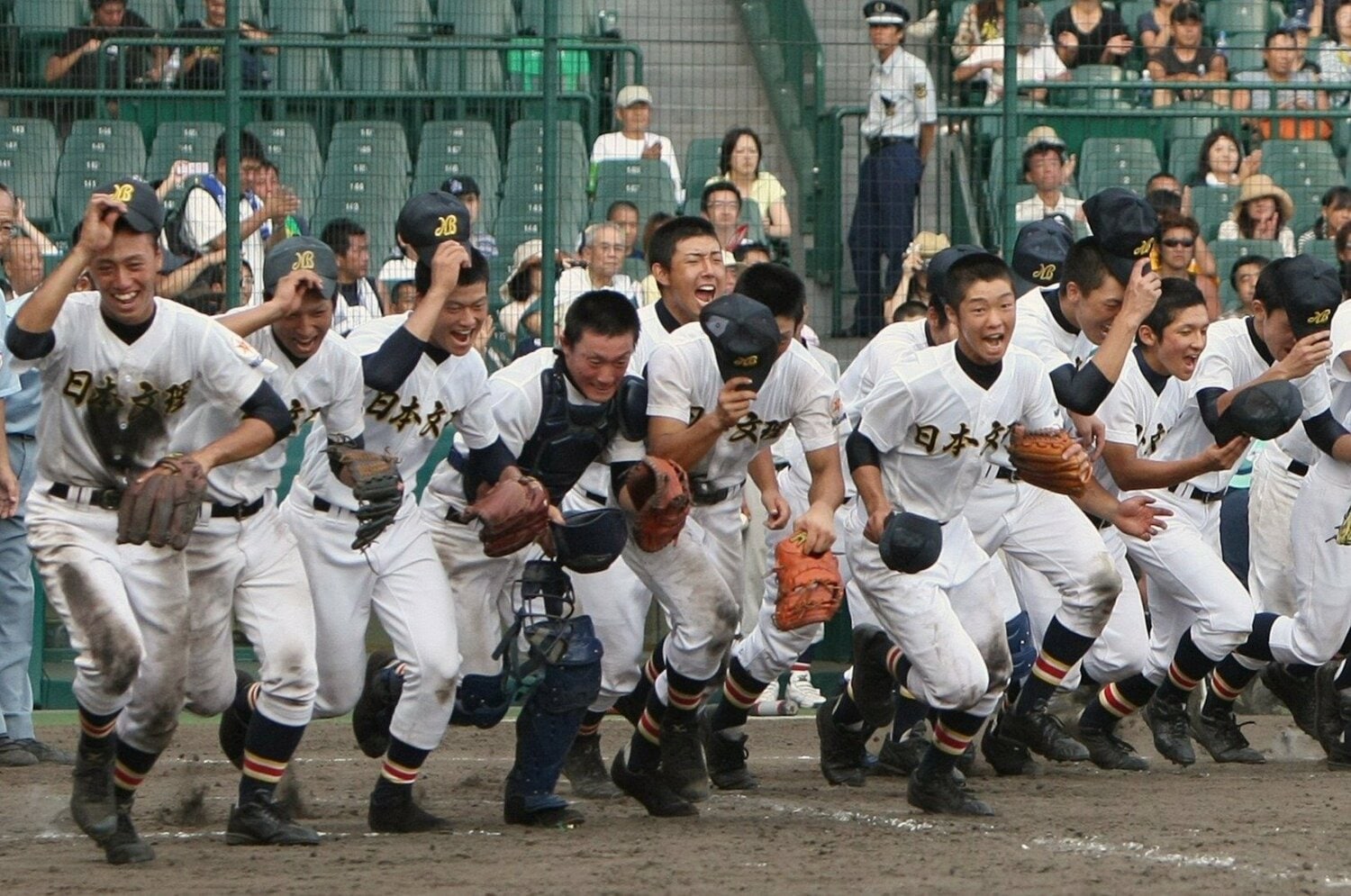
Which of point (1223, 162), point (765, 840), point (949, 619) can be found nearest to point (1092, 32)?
point (1223, 162)

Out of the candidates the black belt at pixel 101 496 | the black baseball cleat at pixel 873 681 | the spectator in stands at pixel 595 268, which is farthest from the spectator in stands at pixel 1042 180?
the black belt at pixel 101 496

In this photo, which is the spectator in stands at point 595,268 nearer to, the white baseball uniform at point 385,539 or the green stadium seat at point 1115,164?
the green stadium seat at point 1115,164

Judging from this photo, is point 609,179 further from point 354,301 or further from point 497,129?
point 354,301

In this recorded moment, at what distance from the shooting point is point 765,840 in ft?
21.0

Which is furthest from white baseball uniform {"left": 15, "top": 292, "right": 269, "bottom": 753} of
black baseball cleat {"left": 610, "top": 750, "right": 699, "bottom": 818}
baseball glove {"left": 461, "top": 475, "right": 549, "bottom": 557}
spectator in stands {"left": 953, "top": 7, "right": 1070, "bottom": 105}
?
spectator in stands {"left": 953, "top": 7, "right": 1070, "bottom": 105}

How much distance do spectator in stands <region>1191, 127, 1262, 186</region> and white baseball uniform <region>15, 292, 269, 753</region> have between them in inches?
265

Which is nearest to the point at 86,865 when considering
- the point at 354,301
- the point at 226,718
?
the point at 226,718

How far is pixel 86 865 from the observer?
5.99 m

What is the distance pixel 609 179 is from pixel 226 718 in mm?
4222

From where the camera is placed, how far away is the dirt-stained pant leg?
6.73m

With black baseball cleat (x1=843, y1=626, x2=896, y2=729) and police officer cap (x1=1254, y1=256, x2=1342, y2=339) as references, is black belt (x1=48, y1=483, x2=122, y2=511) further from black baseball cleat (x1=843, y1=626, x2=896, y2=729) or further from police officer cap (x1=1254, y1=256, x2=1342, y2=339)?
police officer cap (x1=1254, y1=256, x2=1342, y2=339)

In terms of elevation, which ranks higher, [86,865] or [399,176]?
[399,176]

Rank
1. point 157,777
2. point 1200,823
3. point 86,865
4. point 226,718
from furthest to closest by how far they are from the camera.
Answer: point 157,777 → point 226,718 → point 1200,823 → point 86,865

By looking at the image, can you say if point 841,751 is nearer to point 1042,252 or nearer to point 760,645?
point 760,645
